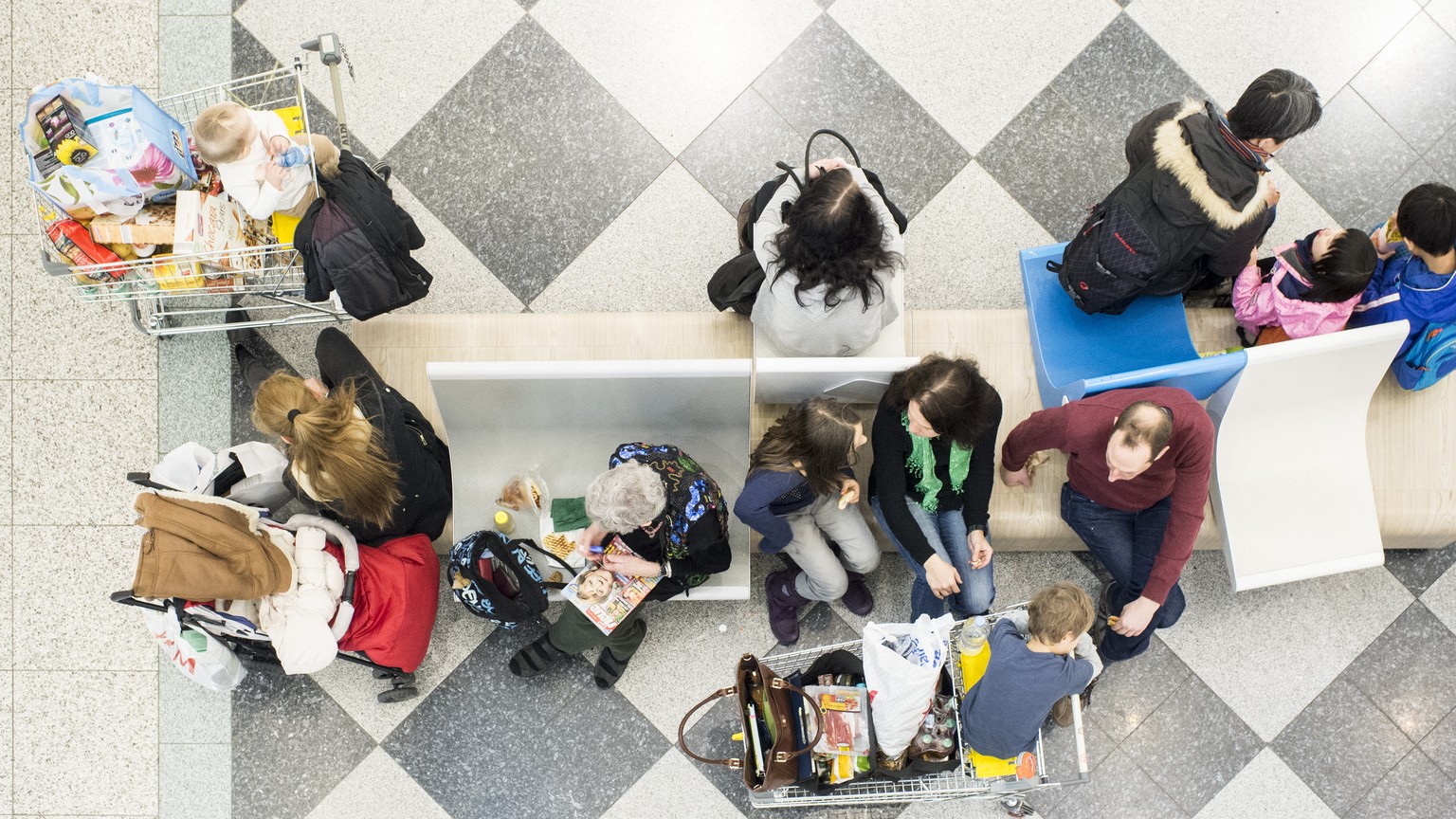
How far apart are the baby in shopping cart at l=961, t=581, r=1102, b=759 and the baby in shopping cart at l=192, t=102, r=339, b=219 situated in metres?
2.70

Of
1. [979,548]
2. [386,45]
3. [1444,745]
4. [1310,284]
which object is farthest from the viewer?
[386,45]

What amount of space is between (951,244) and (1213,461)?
4.39ft

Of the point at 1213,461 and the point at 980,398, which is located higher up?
the point at 980,398

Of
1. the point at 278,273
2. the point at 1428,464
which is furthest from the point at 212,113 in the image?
the point at 1428,464

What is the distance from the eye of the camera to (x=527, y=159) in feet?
13.2

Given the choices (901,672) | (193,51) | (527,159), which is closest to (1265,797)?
(901,672)

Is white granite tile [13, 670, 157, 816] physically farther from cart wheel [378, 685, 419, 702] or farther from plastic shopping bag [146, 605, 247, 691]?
cart wheel [378, 685, 419, 702]

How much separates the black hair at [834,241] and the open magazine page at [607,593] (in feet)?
3.73

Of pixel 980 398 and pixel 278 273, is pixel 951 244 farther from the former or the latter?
pixel 278 273

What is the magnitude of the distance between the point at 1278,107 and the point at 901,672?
2.07 meters

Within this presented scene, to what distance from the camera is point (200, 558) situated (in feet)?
9.04

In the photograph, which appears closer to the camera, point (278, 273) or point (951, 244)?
point (278, 273)

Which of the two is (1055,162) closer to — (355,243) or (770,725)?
(770,725)

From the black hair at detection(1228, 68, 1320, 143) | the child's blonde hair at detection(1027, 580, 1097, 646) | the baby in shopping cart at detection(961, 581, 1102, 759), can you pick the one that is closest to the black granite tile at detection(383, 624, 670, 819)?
the baby in shopping cart at detection(961, 581, 1102, 759)
